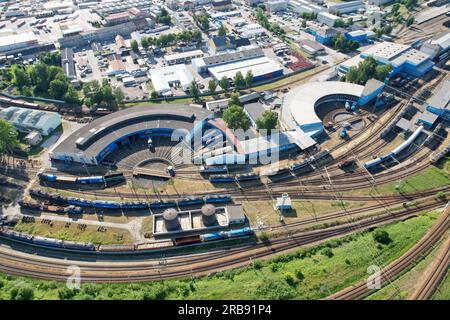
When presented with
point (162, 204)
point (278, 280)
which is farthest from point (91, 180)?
point (278, 280)

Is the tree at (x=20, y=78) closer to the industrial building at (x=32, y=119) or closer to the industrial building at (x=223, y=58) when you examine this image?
the industrial building at (x=32, y=119)

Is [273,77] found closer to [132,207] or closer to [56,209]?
[132,207]

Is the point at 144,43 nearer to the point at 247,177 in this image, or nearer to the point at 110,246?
the point at 247,177

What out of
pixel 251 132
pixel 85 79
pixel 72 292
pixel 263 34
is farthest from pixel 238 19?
pixel 72 292

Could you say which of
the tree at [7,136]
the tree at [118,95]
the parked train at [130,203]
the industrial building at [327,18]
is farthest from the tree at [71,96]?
the industrial building at [327,18]

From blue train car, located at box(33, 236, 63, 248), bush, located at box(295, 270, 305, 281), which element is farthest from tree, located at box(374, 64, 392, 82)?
blue train car, located at box(33, 236, 63, 248)
